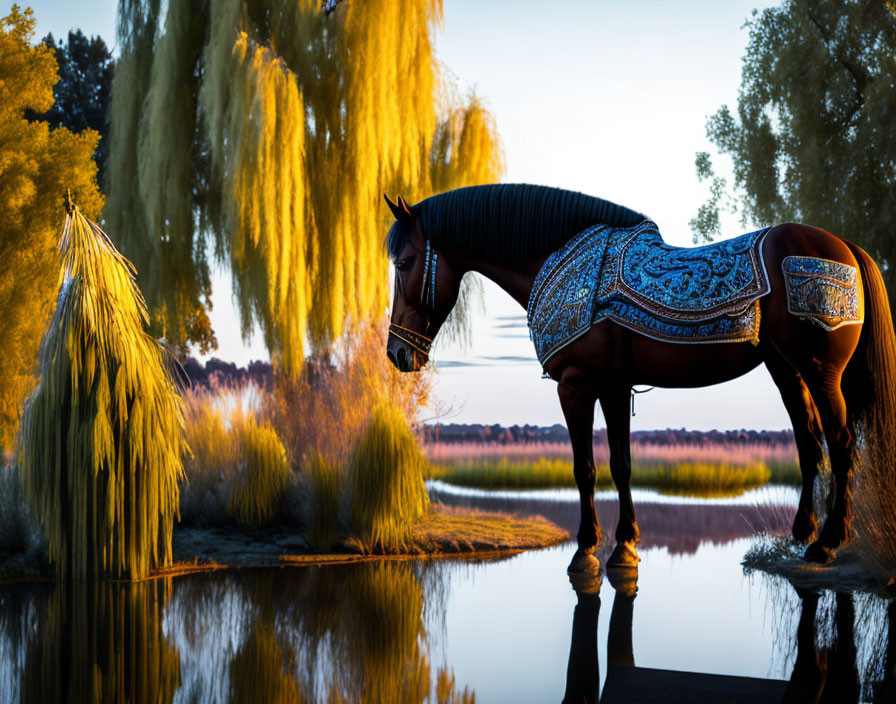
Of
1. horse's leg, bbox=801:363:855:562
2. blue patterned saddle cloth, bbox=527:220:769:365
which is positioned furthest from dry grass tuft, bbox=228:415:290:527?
horse's leg, bbox=801:363:855:562

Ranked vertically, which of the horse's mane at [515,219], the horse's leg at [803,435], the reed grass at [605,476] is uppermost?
the horse's mane at [515,219]

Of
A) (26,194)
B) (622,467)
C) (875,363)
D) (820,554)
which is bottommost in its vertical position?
(820,554)

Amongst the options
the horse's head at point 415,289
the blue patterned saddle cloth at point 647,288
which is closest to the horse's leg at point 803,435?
the blue patterned saddle cloth at point 647,288

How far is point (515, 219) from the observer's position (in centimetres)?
504

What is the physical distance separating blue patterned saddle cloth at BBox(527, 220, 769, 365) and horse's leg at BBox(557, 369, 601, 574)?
0.25m

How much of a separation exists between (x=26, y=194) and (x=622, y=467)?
12.6 meters

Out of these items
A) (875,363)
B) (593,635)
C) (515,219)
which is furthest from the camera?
(515,219)

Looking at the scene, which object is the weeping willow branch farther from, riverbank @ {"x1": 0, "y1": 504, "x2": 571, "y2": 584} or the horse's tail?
the horse's tail

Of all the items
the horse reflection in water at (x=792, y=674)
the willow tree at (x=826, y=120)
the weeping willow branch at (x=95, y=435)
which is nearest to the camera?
the horse reflection in water at (x=792, y=674)

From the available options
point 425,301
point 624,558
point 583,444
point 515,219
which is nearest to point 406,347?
point 425,301

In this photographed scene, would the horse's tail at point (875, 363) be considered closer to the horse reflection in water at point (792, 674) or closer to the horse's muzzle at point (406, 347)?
the horse reflection in water at point (792, 674)

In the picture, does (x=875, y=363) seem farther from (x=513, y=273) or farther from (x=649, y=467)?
(x=649, y=467)

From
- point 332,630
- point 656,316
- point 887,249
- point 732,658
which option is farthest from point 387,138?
point 887,249

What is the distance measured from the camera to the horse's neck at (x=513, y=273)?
509 cm
